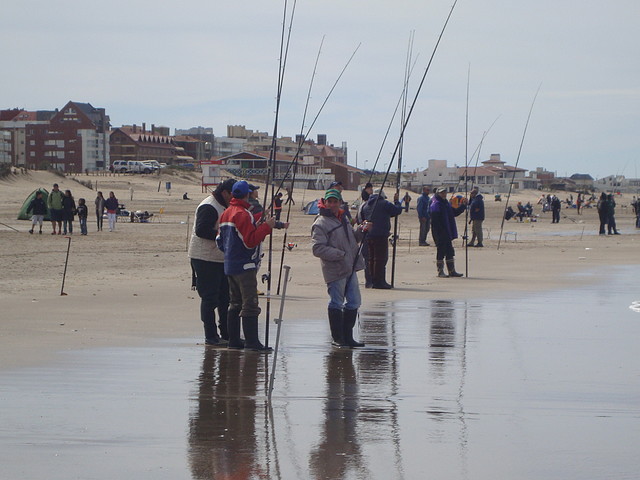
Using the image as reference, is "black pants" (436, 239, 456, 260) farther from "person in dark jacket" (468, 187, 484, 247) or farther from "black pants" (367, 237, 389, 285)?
"person in dark jacket" (468, 187, 484, 247)

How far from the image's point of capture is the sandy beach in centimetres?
1013

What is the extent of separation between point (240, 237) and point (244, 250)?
4.7 inches

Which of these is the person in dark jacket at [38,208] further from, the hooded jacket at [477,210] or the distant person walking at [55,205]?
the hooded jacket at [477,210]

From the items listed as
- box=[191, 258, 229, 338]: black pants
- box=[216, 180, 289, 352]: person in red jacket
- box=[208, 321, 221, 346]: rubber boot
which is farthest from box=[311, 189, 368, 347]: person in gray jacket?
box=[208, 321, 221, 346]: rubber boot

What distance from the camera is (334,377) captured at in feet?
25.8

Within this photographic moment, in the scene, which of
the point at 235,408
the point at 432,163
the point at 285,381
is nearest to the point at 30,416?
the point at 235,408

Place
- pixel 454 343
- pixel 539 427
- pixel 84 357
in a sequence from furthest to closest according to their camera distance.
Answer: pixel 454 343, pixel 84 357, pixel 539 427

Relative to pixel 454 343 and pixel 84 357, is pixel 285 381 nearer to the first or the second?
pixel 84 357

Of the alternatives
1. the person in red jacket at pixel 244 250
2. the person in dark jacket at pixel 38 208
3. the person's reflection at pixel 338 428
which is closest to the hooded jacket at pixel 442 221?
the person in red jacket at pixel 244 250

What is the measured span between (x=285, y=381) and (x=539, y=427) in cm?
214

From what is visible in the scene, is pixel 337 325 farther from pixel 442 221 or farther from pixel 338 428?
pixel 442 221

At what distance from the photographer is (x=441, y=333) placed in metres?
10.4

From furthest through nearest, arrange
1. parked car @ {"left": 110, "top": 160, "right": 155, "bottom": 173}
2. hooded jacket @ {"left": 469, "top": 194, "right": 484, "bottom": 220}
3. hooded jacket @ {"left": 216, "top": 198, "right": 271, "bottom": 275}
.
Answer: parked car @ {"left": 110, "top": 160, "right": 155, "bottom": 173} → hooded jacket @ {"left": 469, "top": 194, "right": 484, "bottom": 220} → hooded jacket @ {"left": 216, "top": 198, "right": 271, "bottom": 275}

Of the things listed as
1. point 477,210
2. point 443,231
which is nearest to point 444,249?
point 443,231
